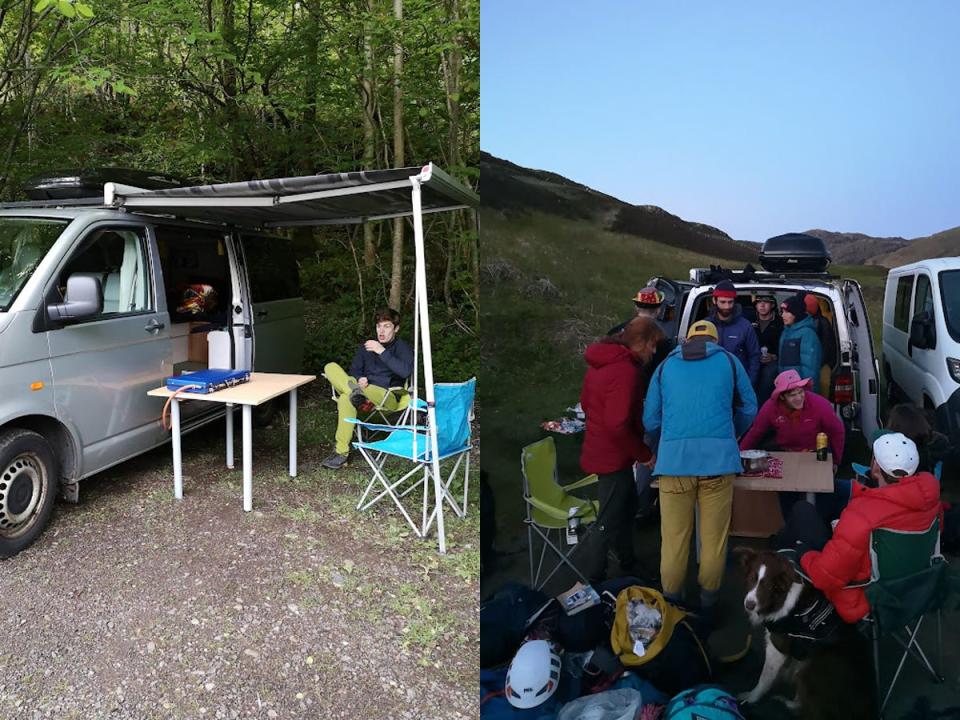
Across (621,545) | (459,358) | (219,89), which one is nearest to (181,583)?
(621,545)

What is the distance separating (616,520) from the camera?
63.4 inches

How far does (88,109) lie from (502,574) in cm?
911

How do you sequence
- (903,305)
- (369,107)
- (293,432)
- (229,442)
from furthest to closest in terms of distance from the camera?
(369,107), (229,442), (293,432), (903,305)

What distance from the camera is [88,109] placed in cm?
865

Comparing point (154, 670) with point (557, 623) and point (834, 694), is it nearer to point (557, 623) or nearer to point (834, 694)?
point (557, 623)

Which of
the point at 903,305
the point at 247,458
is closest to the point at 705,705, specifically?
the point at 903,305

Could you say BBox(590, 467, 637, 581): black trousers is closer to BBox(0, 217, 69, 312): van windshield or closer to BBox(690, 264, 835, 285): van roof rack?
BBox(690, 264, 835, 285): van roof rack

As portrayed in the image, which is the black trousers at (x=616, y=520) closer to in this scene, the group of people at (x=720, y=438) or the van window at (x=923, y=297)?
the group of people at (x=720, y=438)

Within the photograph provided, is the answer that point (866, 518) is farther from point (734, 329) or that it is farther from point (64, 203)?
point (64, 203)

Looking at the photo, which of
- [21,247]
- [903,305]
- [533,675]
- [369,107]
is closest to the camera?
[903,305]

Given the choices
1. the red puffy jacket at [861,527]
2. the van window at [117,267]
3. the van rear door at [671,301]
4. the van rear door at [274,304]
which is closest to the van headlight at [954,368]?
the red puffy jacket at [861,527]

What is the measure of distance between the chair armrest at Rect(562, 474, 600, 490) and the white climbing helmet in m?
0.36

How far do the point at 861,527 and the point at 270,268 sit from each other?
5.76 metres

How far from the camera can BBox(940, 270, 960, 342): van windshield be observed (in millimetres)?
1175
